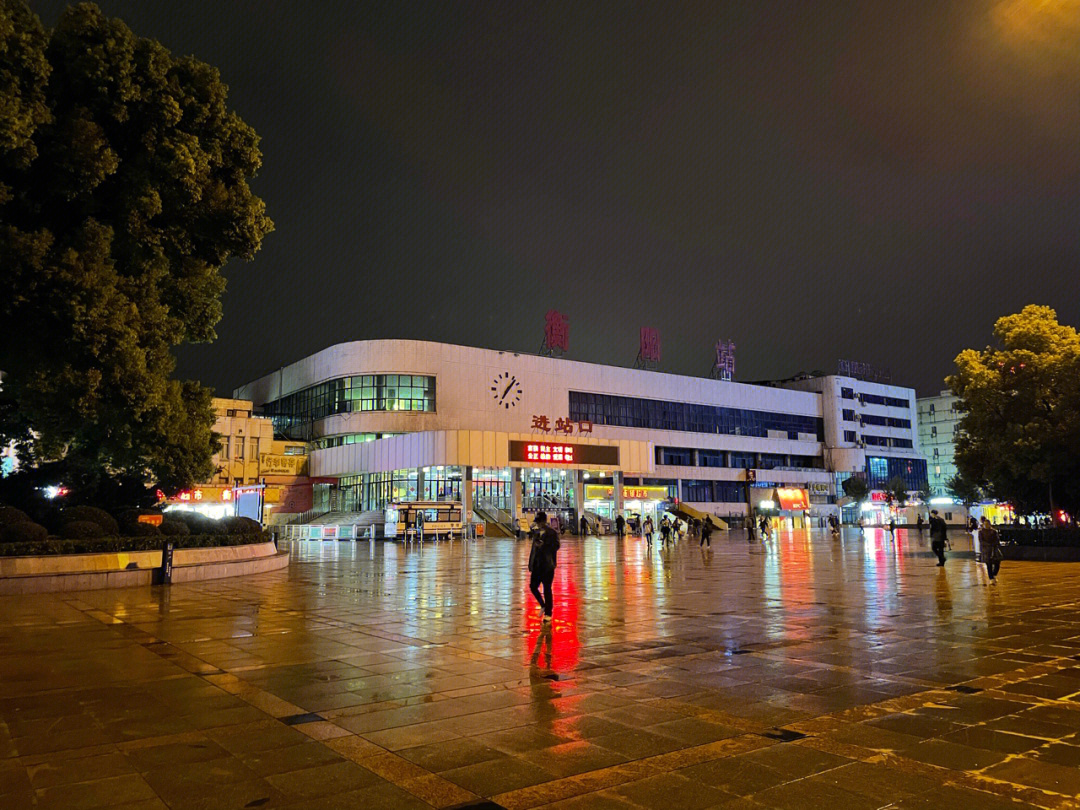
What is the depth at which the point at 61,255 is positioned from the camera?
52.2 ft

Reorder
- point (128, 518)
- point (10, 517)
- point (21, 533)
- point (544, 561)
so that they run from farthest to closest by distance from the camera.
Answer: point (128, 518) < point (10, 517) < point (21, 533) < point (544, 561)

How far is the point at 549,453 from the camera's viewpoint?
54750mm

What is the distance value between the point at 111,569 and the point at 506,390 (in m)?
48.8

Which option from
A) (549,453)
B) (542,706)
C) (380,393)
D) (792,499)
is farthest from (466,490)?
(542,706)

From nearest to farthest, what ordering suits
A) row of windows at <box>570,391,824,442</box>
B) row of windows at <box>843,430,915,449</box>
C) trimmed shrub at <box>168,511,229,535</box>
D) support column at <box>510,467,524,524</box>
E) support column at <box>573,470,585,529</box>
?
trimmed shrub at <box>168,511,229,535</box>
support column at <box>510,467,524,524</box>
support column at <box>573,470,585,529</box>
row of windows at <box>570,391,824,442</box>
row of windows at <box>843,430,915,449</box>

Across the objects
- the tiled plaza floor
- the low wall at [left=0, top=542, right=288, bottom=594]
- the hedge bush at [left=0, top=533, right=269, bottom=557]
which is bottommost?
the tiled plaza floor

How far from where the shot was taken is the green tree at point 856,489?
278 ft

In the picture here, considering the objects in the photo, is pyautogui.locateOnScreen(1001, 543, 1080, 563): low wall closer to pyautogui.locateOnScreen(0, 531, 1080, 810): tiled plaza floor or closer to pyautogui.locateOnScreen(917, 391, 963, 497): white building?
pyautogui.locateOnScreen(0, 531, 1080, 810): tiled plaza floor

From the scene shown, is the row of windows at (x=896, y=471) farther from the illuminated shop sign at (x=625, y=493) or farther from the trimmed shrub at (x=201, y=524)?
the trimmed shrub at (x=201, y=524)

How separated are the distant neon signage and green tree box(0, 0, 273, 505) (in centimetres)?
3520

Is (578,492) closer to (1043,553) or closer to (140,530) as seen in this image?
(1043,553)

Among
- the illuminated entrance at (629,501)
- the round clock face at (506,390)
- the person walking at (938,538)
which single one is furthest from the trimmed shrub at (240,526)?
the round clock face at (506,390)

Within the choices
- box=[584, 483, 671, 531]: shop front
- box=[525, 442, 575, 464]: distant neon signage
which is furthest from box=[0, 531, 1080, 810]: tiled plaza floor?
box=[584, 483, 671, 531]: shop front

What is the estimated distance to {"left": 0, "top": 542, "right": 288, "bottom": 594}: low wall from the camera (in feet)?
51.6
